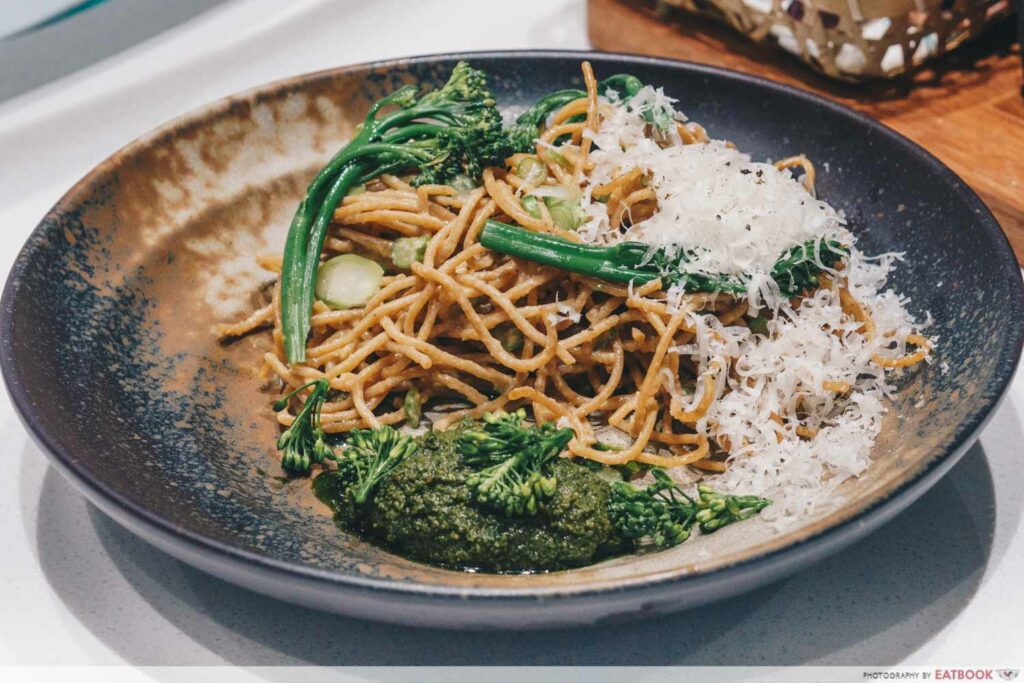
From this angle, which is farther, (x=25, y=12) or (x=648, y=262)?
(x=25, y=12)

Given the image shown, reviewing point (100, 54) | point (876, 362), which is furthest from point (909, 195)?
point (100, 54)

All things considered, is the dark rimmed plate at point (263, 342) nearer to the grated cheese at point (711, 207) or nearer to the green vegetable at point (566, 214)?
the grated cheese at point (711, 207)

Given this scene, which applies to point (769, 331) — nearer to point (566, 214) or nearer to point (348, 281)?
point (566, 214)

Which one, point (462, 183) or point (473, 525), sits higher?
point (462, 183)

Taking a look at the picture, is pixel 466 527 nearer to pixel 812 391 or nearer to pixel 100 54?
pixel 812 391

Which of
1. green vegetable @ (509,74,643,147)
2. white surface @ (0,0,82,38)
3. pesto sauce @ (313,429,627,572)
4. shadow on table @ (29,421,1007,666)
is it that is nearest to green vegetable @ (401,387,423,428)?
pesto sauce @ (313,429,627,572)

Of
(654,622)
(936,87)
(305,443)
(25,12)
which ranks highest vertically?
(25,12)

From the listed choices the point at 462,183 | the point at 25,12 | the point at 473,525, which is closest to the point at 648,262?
the point at 462,183

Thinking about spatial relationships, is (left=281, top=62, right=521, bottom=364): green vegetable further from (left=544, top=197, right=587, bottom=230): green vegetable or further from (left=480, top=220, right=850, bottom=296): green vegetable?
(left=480, top=220, right=850, bottom=296): green vegetable
